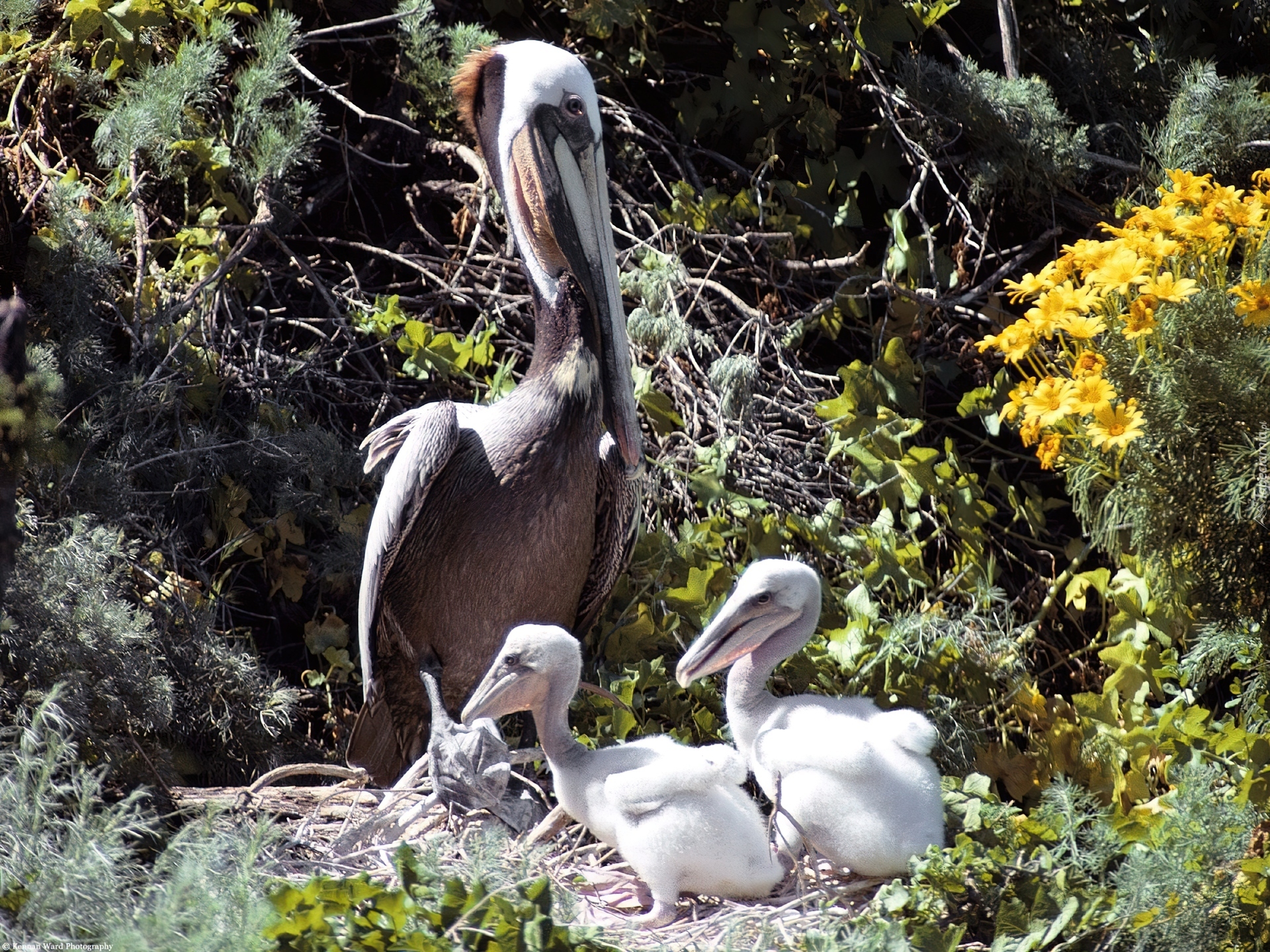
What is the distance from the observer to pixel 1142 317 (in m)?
2.30

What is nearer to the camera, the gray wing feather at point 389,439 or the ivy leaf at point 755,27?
the gray wing feather at point 389,439

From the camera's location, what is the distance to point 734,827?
2.11m

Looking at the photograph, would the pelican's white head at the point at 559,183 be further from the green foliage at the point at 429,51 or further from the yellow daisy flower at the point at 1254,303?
the yellow daisy flower at the point at 1254,303

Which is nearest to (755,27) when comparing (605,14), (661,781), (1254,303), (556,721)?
(605,14)

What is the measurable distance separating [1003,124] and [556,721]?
1.83 metres

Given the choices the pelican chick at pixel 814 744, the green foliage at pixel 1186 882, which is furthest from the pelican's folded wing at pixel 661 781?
the green foliage at pixel 1186 882

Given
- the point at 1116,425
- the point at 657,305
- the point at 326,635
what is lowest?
the point at 326,635

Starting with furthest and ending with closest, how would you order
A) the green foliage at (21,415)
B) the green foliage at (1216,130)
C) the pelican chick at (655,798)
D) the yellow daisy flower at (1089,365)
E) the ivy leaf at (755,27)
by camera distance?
the ivy leaf at (755,27) < the green foliage at (1216,130) < the yellow daisy flower at (1089,365) < the pelican chick at (655,798) < the green foliage at (21,415)

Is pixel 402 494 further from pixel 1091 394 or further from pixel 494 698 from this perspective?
pixel 1091 394

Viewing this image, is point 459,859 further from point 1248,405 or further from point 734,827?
point 1248,405

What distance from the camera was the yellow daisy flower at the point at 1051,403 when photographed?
2.29m

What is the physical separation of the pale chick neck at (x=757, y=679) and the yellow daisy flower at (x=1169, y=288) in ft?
2.52

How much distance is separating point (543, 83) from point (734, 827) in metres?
1.35

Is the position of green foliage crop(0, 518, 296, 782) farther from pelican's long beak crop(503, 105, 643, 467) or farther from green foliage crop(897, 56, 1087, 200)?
green foliage crop(897, 56, 1087, 200)
